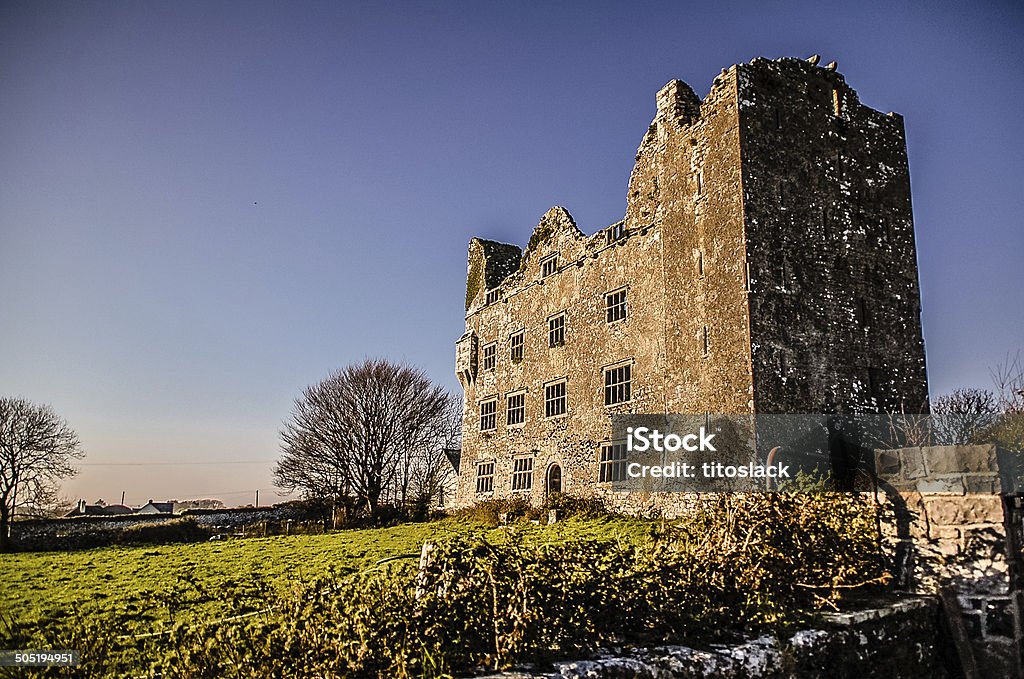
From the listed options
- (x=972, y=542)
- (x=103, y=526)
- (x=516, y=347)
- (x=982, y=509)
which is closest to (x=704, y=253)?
(x=982, y=509)

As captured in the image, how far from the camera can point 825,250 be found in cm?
1841

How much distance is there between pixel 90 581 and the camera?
12.4m

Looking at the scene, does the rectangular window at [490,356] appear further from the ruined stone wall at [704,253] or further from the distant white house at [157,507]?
the distant white house at [157,507]

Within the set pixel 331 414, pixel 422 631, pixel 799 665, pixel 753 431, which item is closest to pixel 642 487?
pixel 753 431

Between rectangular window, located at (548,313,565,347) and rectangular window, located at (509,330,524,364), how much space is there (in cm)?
227

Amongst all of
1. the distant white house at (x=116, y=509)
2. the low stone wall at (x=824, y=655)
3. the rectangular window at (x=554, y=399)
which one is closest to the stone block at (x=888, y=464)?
the low stone wall at (x=824, y=655)

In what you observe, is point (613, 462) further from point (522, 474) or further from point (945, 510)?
point (945, 510)

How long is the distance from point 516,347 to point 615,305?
6826 mm

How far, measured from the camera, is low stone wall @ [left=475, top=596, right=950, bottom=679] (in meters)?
5.96

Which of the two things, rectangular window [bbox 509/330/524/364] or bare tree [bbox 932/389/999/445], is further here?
rectangular window [bbox 509/330/524/364]

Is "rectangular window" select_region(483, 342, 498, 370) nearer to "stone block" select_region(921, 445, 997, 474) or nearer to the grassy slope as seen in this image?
the grassy slope

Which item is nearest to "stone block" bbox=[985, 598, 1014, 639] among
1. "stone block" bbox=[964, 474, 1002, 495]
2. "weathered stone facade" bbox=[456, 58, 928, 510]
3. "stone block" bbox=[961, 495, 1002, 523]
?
"stone block" bbox=[961, 495, 1002, 523]

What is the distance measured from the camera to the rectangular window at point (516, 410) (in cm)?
2925

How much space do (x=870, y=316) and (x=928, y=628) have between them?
450 inches
